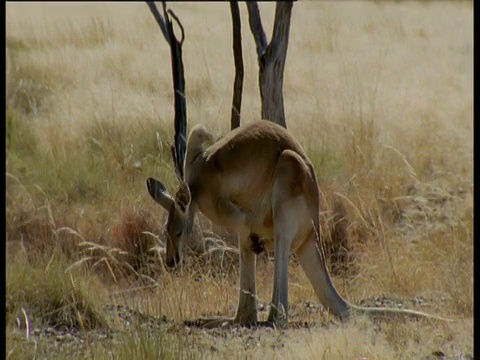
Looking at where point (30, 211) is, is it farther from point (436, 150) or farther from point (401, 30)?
point (401, 30)

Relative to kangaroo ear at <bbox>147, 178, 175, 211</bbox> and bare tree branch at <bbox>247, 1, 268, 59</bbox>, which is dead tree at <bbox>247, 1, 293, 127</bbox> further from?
kangaroo ear at <bbox>147, 178, 175, 211</bbox>

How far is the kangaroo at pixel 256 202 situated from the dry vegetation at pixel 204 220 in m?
0.20

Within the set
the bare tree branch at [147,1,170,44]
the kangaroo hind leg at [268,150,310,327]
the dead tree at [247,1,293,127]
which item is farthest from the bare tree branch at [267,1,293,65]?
the bare tree branch at [147,1,170,44]

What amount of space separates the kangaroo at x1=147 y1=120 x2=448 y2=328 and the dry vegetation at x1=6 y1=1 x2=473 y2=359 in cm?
20

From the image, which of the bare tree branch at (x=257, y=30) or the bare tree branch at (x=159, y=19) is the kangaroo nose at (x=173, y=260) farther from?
the bare tree branch at (x=159, y=19)

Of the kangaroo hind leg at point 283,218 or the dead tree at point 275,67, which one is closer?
the kangaroo hind leg at point 283,218


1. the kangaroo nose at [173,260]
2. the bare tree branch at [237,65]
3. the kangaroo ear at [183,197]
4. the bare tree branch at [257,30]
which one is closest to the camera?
the kangaroo ear at [183,197]

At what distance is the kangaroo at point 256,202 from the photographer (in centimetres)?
613

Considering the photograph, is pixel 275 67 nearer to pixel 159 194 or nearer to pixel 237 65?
pixel 237 65

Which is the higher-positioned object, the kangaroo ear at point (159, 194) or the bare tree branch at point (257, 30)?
the bare tree branch at point (257, 30)

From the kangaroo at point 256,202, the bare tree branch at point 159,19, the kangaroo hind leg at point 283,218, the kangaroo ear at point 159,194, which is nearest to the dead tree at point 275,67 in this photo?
the kangaroo at point 256,202

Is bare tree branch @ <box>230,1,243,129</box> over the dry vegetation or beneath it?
over

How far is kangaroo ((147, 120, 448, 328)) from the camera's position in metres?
6.13

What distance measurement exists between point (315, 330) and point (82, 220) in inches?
131
